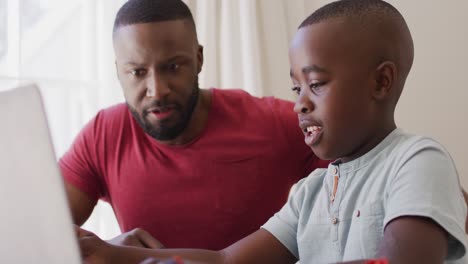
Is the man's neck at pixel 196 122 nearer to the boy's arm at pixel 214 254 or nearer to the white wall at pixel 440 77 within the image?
the boy's arm at pixel 214 254

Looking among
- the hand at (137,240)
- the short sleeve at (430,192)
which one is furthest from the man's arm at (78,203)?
the short sleeve at (430,192)

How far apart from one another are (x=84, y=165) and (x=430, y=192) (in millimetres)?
891

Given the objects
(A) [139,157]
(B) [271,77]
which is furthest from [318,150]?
(B) [271,77]

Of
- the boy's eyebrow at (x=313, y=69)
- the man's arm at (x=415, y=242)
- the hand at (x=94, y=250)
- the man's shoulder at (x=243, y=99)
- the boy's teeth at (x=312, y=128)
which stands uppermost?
the boy's eyebrow at (x=313, y=69)

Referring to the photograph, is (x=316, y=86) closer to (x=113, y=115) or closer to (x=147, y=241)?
(x=147, y=241)

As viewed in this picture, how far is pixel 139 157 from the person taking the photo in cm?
139

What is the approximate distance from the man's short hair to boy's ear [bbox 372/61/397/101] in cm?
54

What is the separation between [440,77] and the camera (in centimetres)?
175

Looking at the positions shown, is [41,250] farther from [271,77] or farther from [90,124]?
[271,77]

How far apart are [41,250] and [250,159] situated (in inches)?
33.7

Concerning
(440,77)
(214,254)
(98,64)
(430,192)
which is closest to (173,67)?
(214,254)

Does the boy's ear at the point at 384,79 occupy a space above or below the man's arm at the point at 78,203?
above

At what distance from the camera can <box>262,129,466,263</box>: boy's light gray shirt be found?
729 mm

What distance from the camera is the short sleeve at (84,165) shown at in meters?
1.40
